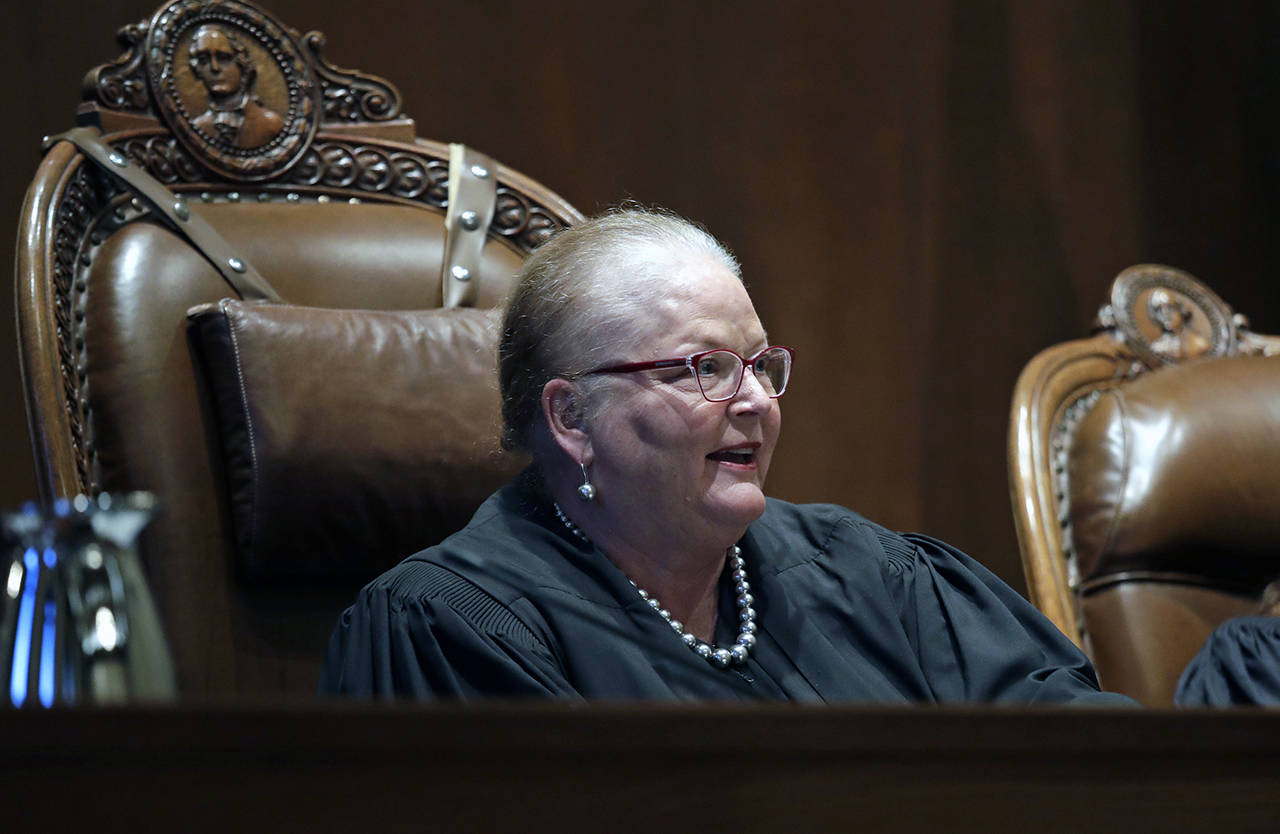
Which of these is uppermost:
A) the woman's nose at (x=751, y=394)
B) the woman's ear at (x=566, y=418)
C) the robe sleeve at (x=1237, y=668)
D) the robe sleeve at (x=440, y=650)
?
the woman's nose at (x=751, y=394)

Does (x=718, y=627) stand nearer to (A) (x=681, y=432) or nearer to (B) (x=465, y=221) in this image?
(A) (x=681, y=432)

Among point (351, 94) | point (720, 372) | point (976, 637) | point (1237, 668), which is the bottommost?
point (1237, 668)

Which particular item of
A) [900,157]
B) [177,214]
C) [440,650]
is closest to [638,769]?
[440,650]

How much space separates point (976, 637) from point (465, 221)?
2.65ft

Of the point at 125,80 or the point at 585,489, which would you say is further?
the point at 125,80

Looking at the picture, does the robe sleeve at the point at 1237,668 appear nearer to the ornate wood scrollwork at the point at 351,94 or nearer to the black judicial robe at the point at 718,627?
the black judicial robe at the point at 718,627

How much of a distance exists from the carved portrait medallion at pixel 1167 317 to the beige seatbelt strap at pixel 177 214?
1232 mm

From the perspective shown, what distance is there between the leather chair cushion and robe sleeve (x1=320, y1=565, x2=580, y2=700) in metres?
0.88

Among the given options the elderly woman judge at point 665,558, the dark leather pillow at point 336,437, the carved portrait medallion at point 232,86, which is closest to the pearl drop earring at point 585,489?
the elderly woman judge at point 665,558

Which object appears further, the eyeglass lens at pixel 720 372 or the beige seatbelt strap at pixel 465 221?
the beige seatbelt strap at pixel 465 221

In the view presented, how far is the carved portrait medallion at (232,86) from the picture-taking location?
1610 millimetres

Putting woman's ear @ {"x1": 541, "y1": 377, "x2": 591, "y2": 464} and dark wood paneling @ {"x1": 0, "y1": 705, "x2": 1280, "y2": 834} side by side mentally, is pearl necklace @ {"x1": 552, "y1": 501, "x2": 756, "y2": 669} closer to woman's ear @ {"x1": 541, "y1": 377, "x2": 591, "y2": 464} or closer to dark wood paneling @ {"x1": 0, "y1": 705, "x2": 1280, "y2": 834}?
woman's ear @ {"x1": 541, "y1": 377, "x2": 591, "y2": 464}

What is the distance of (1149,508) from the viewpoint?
179 centimetres

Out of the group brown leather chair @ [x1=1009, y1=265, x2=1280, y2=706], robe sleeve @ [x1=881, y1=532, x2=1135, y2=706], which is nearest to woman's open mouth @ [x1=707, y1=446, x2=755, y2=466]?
robe sleeve @ [x1=881, y1=532, x2=1135, y2=706]
